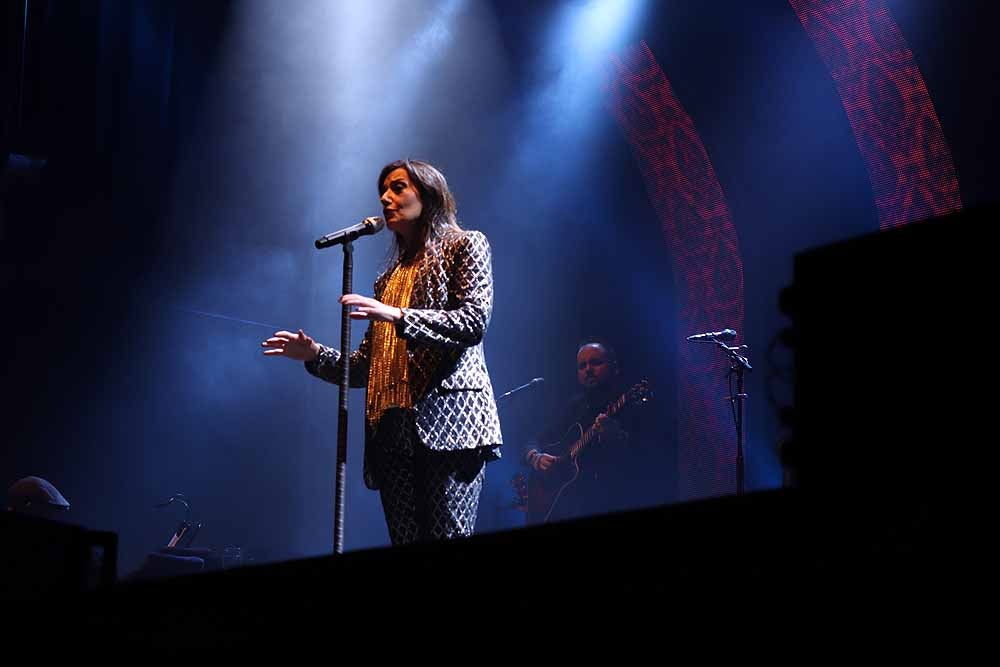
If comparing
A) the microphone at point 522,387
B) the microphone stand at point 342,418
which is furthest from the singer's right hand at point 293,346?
the microphone at point 522,387

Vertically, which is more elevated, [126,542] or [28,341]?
[28,341]

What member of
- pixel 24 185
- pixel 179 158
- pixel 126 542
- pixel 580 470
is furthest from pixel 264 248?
pixel 580 470

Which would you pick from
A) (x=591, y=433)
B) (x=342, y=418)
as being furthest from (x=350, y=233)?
(x=591, y=433)

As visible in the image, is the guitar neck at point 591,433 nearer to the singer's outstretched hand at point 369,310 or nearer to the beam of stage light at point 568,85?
the beam of stage light at point 568,85

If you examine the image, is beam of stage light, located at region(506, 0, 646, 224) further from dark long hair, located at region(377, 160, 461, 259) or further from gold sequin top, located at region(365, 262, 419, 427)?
gold sequin top, located at region(365, 262, 419, 427)

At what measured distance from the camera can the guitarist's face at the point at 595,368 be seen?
6703 mm

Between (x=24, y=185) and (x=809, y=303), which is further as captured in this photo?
(x=24, y=185)

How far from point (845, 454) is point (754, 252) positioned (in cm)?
516

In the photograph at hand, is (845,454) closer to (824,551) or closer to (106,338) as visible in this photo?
(824,551)

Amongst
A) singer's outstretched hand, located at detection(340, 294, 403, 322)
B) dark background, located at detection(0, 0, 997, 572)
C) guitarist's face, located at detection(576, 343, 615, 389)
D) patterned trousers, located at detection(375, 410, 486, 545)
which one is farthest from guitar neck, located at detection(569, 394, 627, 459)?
singer's outstretched hand, located at detection(340, 294, 403, 322)

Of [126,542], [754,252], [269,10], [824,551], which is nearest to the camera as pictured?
[824,551]

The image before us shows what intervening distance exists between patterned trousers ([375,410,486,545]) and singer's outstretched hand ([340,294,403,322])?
1.00 feet

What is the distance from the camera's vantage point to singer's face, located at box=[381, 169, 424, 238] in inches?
118

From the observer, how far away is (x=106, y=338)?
6551 millimetres
